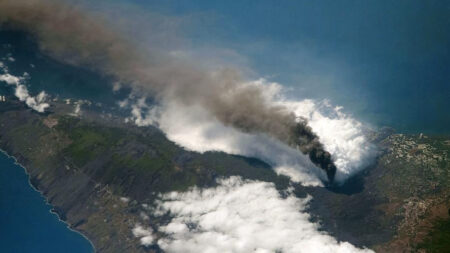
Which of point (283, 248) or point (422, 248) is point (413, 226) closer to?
point (422, 248)

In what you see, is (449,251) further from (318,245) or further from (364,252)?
(318,245)

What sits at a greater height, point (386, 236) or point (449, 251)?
point (386, 236)

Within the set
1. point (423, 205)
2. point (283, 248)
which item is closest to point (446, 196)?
point (423, 205)

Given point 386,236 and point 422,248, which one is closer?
point 422,248

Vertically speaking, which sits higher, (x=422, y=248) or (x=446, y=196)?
(x=446, y=196)

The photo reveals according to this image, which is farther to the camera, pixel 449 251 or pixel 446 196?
pixel 446 196

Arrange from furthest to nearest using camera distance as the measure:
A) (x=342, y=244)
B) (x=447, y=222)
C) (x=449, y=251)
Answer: (x=342, y=244) < (x=447, y=222) < (x=449, y=251)

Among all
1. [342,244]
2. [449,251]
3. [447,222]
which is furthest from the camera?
[342,244]

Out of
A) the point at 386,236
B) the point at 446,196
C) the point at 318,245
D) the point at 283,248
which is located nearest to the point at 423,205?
the point at 446,196

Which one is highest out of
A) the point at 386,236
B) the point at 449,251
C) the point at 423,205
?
the point at 423,205
